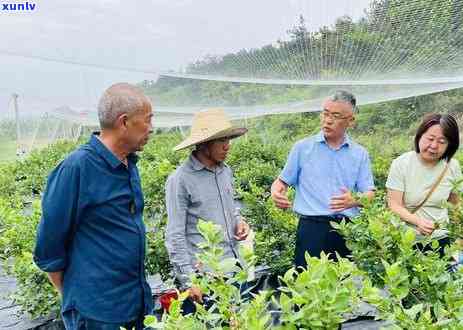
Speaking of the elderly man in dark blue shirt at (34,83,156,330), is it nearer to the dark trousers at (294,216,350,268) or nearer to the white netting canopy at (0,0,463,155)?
the dark trousers at (294,216,350,268)

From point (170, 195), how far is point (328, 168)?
2.80 ft

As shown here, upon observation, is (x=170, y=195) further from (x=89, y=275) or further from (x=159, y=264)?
(x=159, y=264)

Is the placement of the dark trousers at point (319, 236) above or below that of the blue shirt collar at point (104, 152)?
below

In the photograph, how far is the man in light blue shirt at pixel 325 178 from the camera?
268 cm

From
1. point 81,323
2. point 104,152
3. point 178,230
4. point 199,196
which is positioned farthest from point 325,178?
point 81,323

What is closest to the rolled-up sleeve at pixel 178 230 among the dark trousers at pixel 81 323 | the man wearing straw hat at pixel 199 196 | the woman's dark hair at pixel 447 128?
the man wearing straw hat at pixel 199 196

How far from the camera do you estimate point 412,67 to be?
21.6 feet

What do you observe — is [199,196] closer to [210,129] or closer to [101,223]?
[210,129]

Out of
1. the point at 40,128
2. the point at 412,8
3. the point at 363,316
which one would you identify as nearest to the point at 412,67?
the point at 412,8

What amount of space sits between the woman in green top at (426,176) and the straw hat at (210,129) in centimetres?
81

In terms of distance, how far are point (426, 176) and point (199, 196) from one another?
1.12 m

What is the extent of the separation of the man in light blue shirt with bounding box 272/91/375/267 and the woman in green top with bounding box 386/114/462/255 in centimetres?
16

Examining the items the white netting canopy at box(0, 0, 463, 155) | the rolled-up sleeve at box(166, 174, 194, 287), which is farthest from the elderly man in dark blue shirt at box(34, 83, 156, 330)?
the white netting canopy at box(0, 0, 463, 155)

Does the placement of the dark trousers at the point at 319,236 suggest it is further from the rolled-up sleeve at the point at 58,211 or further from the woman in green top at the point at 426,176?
the rolled-up sleeve at the point at 58,211
